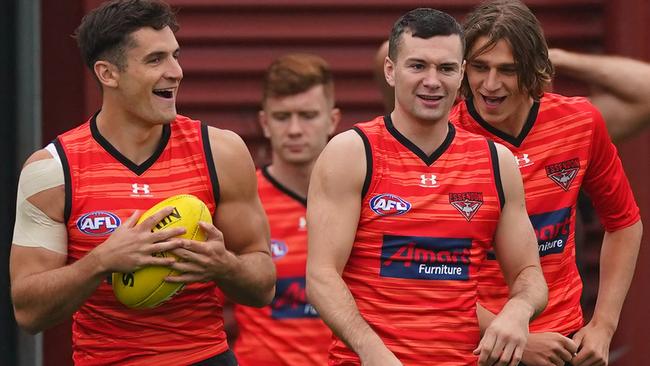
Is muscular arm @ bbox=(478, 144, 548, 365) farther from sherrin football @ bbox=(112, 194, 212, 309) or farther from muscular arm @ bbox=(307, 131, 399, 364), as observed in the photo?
sherrin football @ bbox=(112, 194, 212, 309)

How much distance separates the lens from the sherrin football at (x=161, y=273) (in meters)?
5.42

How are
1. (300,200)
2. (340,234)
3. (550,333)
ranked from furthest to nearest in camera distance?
(300,200) < (550,333) < (340,234)

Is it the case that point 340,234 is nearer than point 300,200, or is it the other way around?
point 340,234

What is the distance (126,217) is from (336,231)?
2.51 ft

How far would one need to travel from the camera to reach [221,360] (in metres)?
5.83

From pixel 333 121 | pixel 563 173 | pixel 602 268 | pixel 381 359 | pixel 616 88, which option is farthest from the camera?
pixel 333 121

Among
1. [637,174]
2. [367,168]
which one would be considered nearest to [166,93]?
[367,168]

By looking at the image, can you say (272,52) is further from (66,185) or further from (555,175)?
(66,185)

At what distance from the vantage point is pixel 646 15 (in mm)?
8734

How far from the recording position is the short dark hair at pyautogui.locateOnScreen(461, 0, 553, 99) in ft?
19.4

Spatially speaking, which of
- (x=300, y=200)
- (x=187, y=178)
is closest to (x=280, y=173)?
(x=300, y=200)

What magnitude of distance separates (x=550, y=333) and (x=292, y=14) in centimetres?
335

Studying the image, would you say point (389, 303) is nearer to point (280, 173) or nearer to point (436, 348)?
point (436, 348)

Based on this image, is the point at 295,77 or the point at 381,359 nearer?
the point at 381,359
